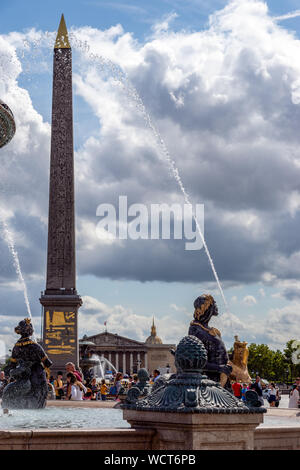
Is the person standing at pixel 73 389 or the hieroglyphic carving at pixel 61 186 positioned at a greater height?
the hieroglyphic carving at pixel 61 186

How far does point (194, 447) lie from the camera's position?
4.83 m

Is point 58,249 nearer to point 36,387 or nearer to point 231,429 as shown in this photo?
point 36,387

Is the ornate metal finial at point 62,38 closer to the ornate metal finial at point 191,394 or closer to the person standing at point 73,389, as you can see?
the person standing at point 73,389

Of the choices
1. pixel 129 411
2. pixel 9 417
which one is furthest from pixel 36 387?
pixel 129 411

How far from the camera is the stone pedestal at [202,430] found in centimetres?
487

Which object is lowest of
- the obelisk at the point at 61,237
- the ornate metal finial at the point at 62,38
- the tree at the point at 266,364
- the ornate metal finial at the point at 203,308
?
the tree at the point at 266,364

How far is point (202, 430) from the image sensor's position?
16.1 feet

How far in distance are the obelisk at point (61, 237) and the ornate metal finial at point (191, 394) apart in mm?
27450

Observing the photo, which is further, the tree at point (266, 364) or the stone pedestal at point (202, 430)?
the tree at point (266, 364)

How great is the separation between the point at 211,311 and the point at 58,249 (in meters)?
23.3

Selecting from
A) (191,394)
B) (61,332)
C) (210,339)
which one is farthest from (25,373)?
(61,332)

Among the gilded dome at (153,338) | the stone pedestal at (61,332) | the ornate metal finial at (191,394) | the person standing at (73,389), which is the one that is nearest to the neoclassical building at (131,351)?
the gilded dome at (153,338)

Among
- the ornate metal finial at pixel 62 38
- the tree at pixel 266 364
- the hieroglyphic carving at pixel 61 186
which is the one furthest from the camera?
the tree at pixel 266 364

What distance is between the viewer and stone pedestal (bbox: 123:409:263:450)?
487 centimetres
